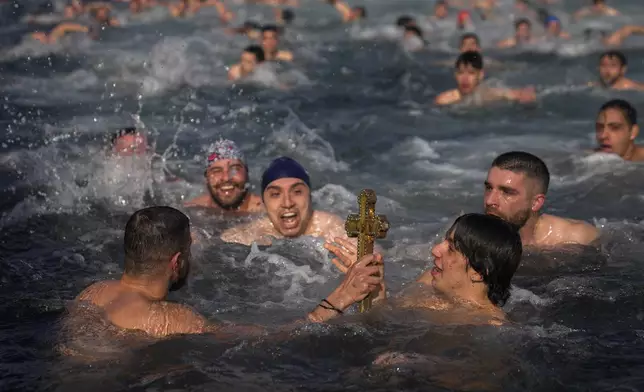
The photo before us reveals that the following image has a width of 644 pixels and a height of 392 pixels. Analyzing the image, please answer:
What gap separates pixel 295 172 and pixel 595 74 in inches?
438

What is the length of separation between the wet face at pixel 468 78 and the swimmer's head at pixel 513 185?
720 centimetres

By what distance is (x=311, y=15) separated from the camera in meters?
26.6

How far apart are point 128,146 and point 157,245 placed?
5476 millimetres

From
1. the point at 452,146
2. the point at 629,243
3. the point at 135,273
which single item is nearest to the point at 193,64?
the point at 452,146

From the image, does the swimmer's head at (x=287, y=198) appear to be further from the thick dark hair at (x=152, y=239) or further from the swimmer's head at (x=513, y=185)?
the thick dark hair at (x=152, y=239)

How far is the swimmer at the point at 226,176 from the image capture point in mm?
8914

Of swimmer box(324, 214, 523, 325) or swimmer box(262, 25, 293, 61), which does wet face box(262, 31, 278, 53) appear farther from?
swimmer box(324, 214, 523, 325)

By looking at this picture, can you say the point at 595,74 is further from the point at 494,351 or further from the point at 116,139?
the point at 494,351

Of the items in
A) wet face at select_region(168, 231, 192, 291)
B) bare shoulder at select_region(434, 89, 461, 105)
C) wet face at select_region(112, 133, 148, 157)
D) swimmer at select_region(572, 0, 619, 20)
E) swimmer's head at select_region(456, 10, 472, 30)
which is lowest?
wet face at select_region(168, 231, 192, 291)

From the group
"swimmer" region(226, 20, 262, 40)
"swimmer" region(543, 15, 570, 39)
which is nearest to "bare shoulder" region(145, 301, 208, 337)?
"swimmer" region(226, 20, 262, 40)

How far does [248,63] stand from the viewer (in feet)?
54.0

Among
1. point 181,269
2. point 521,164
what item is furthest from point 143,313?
point 521,164

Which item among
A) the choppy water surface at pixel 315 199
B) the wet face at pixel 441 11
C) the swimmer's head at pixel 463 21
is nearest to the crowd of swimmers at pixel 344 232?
the choppy water surface at pixel 315 199

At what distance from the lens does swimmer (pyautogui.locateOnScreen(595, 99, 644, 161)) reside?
10133 millimetres
